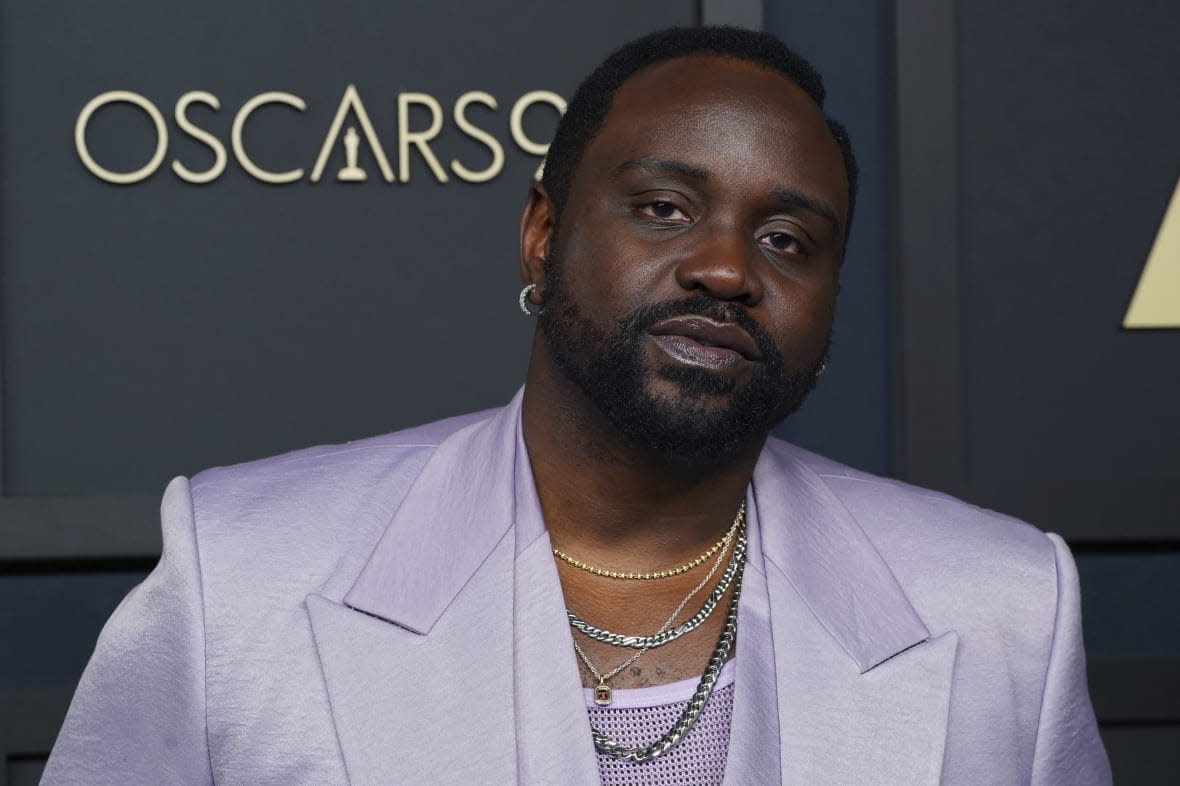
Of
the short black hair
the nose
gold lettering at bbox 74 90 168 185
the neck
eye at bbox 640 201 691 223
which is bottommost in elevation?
the neck

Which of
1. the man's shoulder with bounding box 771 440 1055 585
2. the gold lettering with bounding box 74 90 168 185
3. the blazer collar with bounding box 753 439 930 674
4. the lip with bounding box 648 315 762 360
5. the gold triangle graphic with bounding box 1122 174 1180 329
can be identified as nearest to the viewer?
the lip with bounding box 648 315 762 360

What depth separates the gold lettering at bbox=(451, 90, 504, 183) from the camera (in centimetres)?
284

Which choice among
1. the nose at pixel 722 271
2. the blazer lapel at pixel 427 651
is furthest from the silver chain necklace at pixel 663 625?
the nose at pixel 722 271

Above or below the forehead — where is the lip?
below

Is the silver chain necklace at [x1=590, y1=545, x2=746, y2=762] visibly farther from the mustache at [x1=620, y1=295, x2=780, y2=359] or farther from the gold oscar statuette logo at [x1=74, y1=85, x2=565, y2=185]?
the gold oscar statuette logo at [x1=74, y1=85, x2=565, y2=185]

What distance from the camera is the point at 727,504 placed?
6.73ft

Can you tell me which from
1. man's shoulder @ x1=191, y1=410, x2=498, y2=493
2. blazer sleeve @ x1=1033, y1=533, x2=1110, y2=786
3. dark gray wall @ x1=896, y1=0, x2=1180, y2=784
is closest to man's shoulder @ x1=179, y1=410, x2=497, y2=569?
man's shoulder @ x1=191, y1=410, x2=498, y2=493

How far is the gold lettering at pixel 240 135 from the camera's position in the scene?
2783mm

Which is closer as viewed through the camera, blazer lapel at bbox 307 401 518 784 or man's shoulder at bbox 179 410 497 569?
blazer lapel at bbox 307 401 518 784

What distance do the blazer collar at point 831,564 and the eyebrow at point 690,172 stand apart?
0.38m

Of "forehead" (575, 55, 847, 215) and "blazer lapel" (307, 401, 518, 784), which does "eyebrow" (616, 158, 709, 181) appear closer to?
"forehead" (575, 55, 847, 215)

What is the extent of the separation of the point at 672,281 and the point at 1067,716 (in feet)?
2.42

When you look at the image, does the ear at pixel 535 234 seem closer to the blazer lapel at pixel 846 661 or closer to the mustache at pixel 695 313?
the mustache at pixel 695 313

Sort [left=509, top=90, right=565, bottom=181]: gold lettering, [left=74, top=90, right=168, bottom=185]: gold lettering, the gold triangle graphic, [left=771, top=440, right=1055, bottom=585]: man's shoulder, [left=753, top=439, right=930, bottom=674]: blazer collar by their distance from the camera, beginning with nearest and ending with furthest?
[left=753, top=439, right=930, bottom=674]: blazer collar
[left=771, top=440, right=1055, bottom=585]: man's shoulder
[left=74, top=90, right=168, bottom=185]: gold lettering
[left=509, top=90, right=565, bottom=181]: gold lettering
the gold triangle graphic
